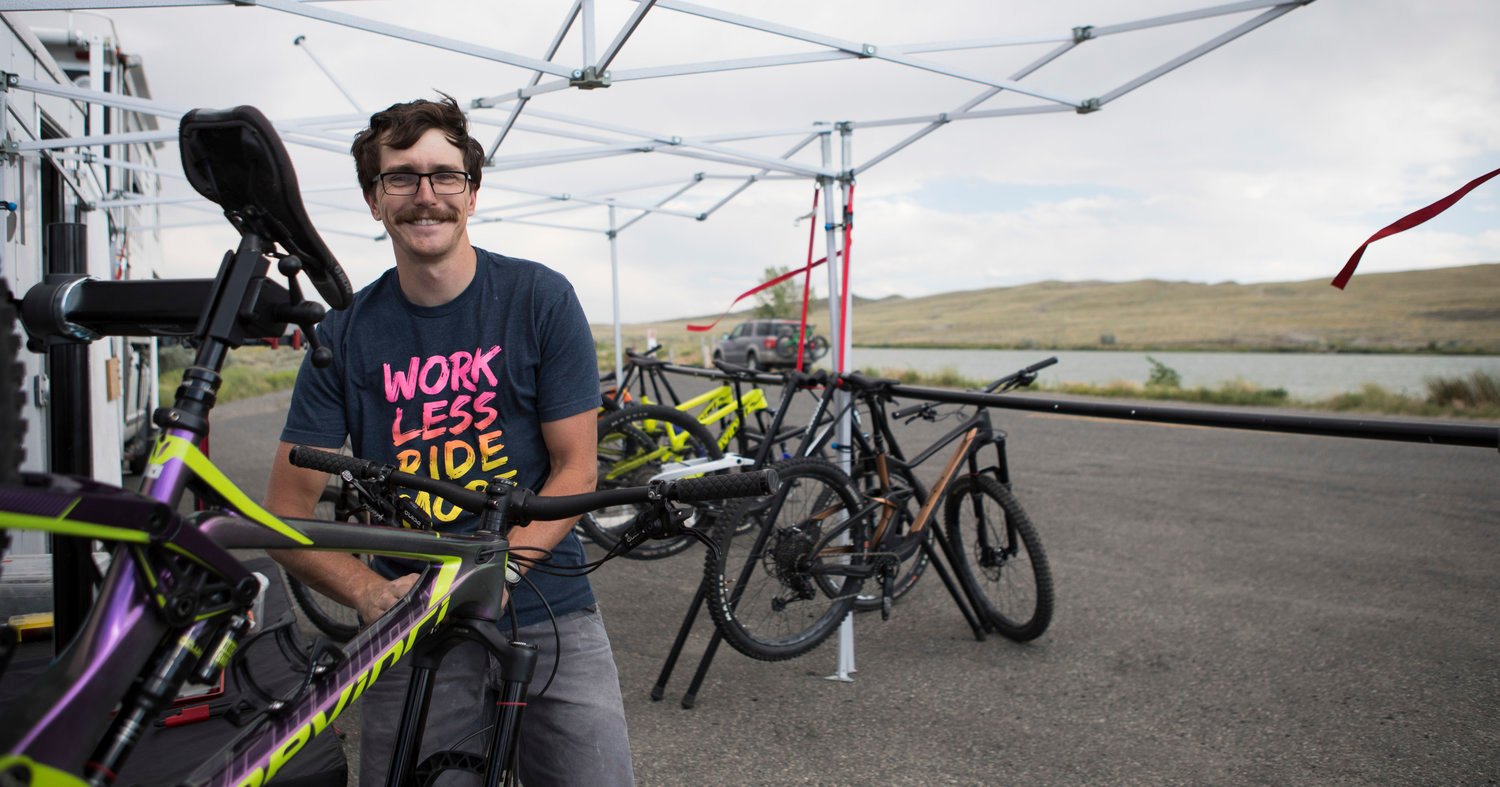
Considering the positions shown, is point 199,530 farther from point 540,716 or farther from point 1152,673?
point 1152,673

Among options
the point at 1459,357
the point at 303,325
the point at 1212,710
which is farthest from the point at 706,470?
the point at 1459,357

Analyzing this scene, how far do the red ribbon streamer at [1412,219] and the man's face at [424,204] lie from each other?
2116 mm

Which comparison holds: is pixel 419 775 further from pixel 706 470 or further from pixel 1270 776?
pixel 706 470

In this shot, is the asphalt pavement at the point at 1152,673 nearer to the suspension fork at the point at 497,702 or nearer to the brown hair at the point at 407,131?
the suspension fork at the point at 497,702

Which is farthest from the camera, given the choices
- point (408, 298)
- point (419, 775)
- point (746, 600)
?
point (746, 600)

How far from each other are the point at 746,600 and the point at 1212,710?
2.01 m

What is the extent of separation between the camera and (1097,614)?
5.20m

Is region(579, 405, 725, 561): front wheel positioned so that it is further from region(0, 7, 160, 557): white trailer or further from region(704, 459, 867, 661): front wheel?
region(0, 7, 160, 557): white trailer

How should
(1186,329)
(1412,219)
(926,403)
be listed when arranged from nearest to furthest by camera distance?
1. (1412,219)
2. (926,403)
3. (1186,329)

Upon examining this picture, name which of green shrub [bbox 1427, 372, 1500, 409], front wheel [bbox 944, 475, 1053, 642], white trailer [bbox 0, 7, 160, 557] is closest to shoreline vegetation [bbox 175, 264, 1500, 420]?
green shrub [bbox 1427, 372, 1500, 409]

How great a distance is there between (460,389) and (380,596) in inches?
20.5

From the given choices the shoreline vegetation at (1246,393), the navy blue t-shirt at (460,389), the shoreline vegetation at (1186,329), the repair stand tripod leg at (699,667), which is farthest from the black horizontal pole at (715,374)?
the shoreline vegetation at (1186,329)

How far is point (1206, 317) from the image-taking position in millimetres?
90062

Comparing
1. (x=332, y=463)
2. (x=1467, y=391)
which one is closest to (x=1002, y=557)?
(x=332, y=463)
